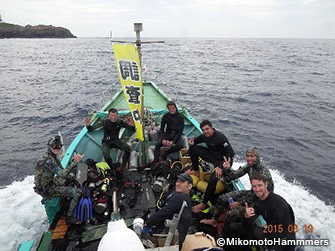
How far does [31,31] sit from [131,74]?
586 ft

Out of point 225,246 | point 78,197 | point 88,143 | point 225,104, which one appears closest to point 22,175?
point 88,143

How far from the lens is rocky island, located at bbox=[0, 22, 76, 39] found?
13688 cm

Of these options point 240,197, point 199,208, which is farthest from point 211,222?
point 240,197

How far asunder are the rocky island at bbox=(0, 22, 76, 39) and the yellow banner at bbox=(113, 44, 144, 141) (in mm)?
166092

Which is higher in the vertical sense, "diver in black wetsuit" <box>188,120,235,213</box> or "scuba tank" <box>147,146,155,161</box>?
"diver in black wetsuit" <box>188,120,235,213</box>

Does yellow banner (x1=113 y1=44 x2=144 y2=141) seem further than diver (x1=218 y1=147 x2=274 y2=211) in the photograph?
Yes

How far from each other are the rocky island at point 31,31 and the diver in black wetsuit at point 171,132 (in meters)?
166

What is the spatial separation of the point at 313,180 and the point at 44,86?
26.7 meters

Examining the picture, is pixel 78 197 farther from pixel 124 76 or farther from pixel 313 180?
pixel 313 180

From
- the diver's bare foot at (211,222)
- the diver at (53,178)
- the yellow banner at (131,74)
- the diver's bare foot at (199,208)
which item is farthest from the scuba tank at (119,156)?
the diver's bare foot at (211,222)

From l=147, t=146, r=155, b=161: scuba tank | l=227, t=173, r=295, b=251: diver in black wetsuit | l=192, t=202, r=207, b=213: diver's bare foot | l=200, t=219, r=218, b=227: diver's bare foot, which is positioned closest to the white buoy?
l=227, t=173, r=295, b=251: diver in black wetsuit

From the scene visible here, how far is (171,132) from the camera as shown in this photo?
7.13 meters

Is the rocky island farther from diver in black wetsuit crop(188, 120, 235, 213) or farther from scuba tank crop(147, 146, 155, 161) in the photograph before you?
diver in black wetsuit crop(188, 120, 235, 213)

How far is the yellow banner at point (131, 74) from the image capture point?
17.6 ft
